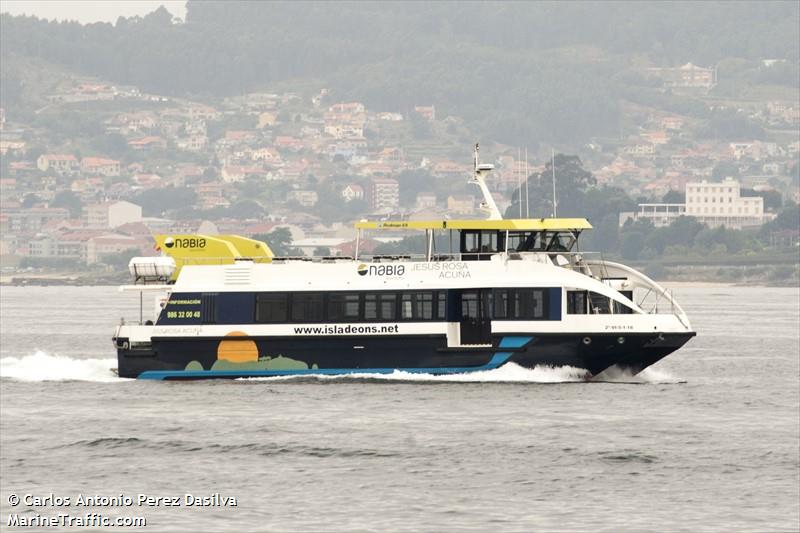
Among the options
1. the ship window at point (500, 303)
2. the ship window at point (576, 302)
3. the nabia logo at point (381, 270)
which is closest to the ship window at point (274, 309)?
the nabia logo at point (381, 270)

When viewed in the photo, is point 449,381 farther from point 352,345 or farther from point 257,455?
point 257,455

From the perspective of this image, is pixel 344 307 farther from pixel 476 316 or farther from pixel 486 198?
pixel 486 198

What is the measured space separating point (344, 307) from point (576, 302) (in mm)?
5693

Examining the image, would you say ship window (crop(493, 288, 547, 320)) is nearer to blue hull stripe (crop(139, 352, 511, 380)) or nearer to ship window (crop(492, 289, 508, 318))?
ship window (crop(492, 289, 508, 318))

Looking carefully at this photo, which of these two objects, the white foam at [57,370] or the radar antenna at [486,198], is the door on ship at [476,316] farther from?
the white foam at [57,370]

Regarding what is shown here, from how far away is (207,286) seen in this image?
45844 mm

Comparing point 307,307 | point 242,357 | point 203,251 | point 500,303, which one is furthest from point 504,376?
point 203,251

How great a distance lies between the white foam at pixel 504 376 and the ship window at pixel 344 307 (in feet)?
4.74

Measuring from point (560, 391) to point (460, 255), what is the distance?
449cm

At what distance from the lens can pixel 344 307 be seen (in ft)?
148

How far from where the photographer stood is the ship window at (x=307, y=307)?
1781 inches

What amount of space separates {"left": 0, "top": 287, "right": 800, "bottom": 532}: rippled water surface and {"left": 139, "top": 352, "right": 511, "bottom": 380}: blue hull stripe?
28cm

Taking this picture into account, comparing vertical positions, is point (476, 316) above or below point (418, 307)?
below

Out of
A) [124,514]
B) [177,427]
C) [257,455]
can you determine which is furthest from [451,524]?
[177,427]
